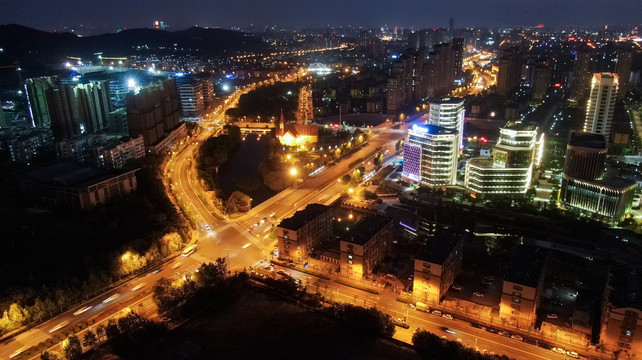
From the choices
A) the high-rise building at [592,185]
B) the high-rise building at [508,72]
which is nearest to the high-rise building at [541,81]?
the high-rise building at [508,72]

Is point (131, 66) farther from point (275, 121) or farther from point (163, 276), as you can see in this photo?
point (163, 276)

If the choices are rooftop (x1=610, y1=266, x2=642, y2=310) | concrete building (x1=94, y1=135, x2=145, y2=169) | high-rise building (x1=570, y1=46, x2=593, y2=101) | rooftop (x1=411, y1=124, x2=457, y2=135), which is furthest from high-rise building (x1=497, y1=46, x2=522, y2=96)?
rooftop (x1=610, y1=266, x2=642, y2=310)

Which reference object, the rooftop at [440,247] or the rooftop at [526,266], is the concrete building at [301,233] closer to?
the rooftop at [440,247]

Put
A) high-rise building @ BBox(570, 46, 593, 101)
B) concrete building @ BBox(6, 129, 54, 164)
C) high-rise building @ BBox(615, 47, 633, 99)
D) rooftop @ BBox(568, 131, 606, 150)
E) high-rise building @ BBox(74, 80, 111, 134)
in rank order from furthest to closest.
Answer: high-rise building @ BBox(570, 46, 593, 101)
high-rise building @ BBox(615, 47, 633, 99)
high-rise building @ BBox(74, 80, 111, 134)
concrete building @ BBox(6, 129, 54, 164)
rooftop @ BBox(568, 131, 606, 150)

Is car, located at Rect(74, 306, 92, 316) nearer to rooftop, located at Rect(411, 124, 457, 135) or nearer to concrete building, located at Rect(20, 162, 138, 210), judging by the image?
concrete building, located at Rect(20, 162, 138, 210)

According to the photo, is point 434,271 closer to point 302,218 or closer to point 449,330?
point 449,330

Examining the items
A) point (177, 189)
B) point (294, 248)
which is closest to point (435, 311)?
point (294, 248)

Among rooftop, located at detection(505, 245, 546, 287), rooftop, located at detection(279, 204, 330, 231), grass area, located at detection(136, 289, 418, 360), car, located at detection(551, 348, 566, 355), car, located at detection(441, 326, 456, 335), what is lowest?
grass area, located at detection(136, 289, 418, 360)
